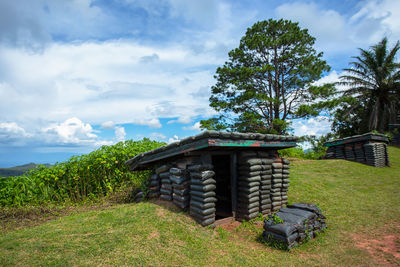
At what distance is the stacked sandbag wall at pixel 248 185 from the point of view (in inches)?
271

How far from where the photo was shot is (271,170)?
25.0 ft

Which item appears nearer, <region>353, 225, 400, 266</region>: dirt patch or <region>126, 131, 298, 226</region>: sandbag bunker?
<region>353, 225, 400, 266</region>: dirt patch

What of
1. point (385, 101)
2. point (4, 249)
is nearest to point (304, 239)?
point (4, 249)

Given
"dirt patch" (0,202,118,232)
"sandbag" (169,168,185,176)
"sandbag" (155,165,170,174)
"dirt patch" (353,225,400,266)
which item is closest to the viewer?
"dirt patch" (353,225,400,266)

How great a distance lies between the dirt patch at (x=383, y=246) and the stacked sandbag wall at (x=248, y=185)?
275cm

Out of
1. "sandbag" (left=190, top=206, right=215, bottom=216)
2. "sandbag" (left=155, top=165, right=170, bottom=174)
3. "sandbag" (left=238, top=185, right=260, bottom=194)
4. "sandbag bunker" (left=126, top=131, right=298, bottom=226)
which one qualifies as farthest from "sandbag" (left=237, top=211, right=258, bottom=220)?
"sandbag" (left=155, top=165, right=170, bottom=174)

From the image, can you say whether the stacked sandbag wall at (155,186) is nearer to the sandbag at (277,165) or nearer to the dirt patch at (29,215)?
the dirt patch at (29,215)

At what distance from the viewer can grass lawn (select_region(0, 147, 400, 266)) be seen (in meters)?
4.49

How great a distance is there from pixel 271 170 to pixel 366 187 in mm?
7243

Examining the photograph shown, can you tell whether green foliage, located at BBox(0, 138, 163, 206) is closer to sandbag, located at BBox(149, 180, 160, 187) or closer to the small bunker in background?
sandbag, located at BBox(149, 180, 160, 187)

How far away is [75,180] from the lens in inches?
363

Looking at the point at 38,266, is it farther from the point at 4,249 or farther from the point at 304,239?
the point at 304,239

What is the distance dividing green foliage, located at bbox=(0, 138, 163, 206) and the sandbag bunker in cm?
180

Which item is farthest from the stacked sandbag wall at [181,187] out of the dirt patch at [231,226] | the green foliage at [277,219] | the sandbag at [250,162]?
the green foliage at [277,219]
